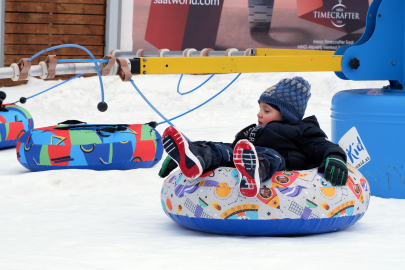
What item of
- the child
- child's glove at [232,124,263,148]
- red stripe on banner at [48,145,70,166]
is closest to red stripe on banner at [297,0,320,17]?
red stripe on banner at [48,145,70,166]

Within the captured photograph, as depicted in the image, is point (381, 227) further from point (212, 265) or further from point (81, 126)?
point (81, 126)

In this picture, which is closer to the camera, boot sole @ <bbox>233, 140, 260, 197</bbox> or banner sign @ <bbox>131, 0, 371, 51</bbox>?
boot sole @ <bbox>233, 140, 260, 197</bbox>

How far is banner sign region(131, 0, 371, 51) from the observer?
400 inches

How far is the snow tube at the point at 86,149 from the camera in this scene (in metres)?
4.26

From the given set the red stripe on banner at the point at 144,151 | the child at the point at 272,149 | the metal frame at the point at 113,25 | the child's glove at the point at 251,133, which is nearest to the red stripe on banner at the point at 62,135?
the red stripe on banner at the point at 144,151

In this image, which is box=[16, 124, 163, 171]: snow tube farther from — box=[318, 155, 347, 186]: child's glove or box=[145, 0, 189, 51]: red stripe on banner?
box=[145, 0, 189, 51]: red stripe on banner

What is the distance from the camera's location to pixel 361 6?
11.0m

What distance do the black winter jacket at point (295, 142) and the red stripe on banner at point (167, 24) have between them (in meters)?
7.59

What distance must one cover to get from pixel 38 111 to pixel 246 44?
13.4 ft

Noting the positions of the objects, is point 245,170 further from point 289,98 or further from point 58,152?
point 58,152

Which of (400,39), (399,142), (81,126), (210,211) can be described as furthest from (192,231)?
(81,126)

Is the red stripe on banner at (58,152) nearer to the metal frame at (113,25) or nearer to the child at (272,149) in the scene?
the child at (272,149)

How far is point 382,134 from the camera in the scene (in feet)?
11.5

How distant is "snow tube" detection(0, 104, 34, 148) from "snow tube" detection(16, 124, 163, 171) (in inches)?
47.3
